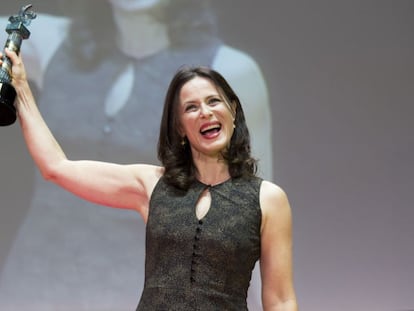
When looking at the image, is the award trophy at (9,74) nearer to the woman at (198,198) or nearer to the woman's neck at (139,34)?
the woman at (198,198)

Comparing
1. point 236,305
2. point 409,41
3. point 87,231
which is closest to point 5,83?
point 236,305

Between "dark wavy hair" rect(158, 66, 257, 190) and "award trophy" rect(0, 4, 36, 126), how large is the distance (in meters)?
0.32

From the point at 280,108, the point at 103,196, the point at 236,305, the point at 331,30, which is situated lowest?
the point at 236,305

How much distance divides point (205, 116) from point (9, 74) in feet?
1.36

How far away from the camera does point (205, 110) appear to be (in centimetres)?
128

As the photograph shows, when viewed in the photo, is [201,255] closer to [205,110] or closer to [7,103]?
[205,110]

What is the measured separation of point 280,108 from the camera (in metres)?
2.52

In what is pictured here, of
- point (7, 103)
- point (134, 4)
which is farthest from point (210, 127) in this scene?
point (134, 4)

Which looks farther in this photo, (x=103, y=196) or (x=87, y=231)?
(x=87, y=231)

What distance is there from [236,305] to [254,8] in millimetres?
1631

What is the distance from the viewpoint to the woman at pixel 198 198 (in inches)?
47.1

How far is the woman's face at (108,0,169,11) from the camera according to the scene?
98.1 inches

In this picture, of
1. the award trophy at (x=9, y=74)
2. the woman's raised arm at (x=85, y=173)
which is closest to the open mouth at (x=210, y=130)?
the woman's raised arm at (x=85, y=173)

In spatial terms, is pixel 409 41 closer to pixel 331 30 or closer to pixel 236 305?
pixel 331 30
